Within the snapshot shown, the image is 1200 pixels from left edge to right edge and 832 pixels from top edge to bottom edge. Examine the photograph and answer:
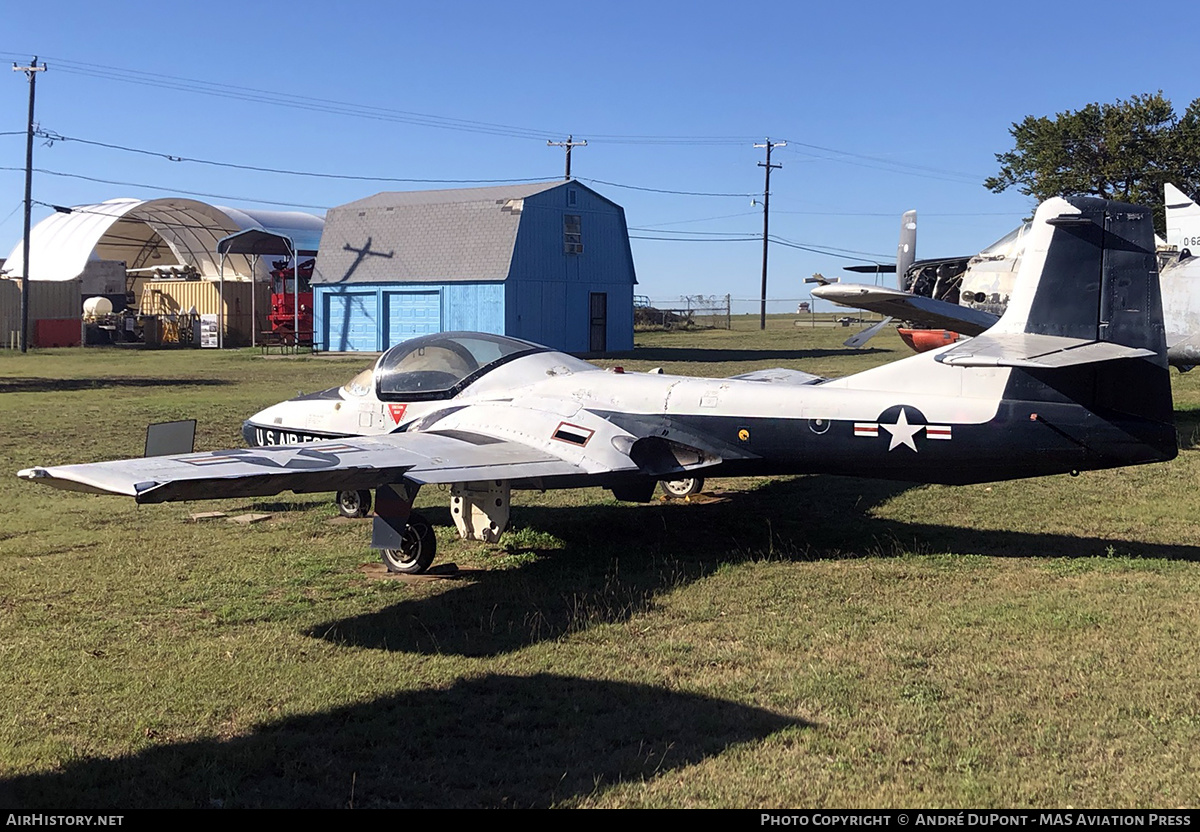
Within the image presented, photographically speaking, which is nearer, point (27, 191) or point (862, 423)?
point (862, 423)

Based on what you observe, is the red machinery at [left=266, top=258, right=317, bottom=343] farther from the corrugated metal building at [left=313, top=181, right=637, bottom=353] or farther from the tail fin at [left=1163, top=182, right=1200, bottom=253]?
the tail fin at [left=1163, top=182, right=1200, bottom=253]

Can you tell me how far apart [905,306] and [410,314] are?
27.3 metres

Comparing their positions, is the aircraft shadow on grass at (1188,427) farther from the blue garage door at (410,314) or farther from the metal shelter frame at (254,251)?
the metal shelter frame at (254,251)

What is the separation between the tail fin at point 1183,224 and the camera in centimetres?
2178

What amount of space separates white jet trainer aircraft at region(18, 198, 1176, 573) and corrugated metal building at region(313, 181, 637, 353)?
28781mm

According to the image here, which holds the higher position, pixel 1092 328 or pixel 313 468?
pixel 1092 328

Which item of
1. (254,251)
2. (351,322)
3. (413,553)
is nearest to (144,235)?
(254,251)

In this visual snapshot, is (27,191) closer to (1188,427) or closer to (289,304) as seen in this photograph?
(289,304)

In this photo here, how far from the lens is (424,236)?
42844 millimetres

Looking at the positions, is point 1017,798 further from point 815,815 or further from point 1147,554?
point 1147,554

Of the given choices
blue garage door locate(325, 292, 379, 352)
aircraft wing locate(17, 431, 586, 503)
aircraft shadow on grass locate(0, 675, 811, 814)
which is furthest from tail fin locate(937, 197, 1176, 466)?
blue garage door locate(325, 292, 379, 352)

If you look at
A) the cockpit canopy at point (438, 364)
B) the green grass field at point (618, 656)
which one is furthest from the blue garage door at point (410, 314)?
the cockpit canopy at point (438, 364)

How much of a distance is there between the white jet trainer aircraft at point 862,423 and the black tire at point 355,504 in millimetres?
1655

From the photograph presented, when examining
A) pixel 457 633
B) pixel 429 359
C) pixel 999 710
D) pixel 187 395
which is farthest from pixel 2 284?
pixel 999 710
